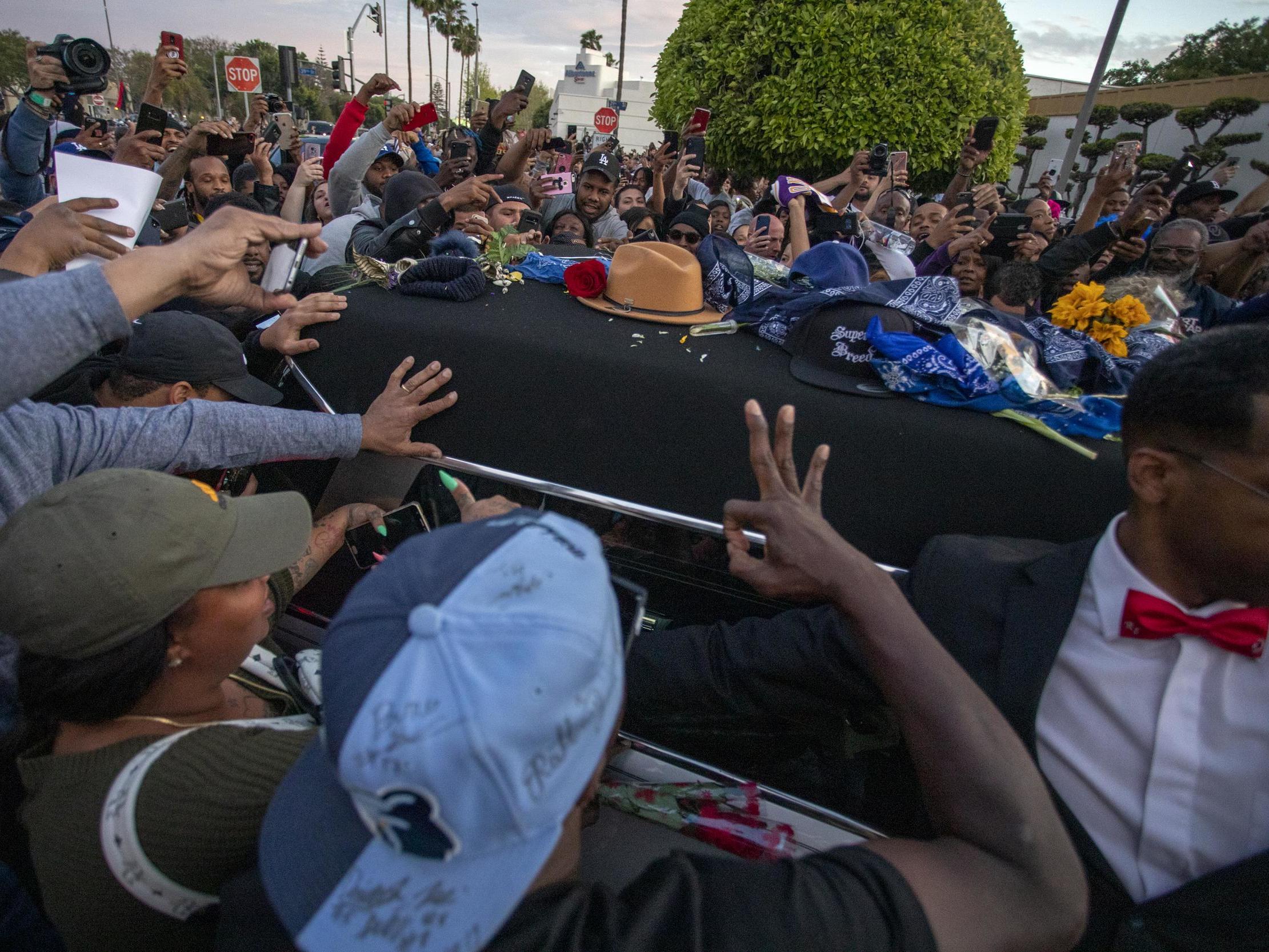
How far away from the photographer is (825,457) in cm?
121

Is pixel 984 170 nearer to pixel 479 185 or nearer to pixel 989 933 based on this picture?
pixel 479 185

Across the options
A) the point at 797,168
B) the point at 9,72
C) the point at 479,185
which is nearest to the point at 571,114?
the point at 9,72

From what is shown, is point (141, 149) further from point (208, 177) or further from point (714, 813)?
point (714, 813)

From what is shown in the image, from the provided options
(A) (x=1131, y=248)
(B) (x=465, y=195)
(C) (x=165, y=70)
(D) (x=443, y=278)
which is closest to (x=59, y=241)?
(D) (x=443, y=278)

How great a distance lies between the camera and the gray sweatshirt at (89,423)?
1.18 metres

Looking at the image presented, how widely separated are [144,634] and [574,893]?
0.83 metres

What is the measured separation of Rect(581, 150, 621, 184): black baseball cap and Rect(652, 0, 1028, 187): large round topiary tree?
3675 mm

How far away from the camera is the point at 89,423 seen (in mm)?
1579

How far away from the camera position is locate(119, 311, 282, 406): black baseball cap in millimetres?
1988

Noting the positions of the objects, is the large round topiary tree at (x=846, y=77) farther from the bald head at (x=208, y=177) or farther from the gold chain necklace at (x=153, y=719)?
the gold chain necklace at (x=153, y=719)

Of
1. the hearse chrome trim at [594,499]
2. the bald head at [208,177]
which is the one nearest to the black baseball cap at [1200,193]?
the hearse chrome trim at [594,499]

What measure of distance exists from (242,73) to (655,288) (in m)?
10.9

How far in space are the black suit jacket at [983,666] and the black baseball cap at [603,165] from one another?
15.2 ft

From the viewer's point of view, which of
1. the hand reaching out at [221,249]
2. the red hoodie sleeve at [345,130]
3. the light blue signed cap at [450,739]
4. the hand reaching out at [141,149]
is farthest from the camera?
the red hoodie sleeve at [345,130]
